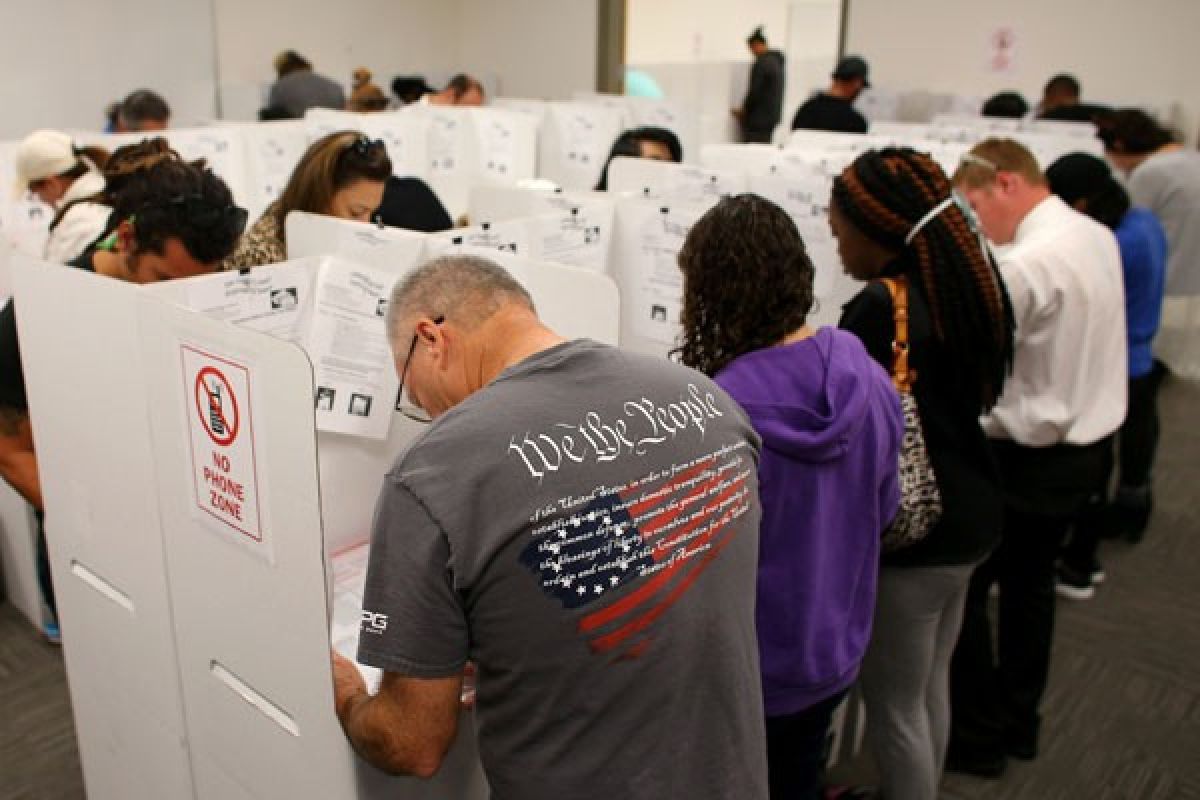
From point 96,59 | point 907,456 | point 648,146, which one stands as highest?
point 96,59

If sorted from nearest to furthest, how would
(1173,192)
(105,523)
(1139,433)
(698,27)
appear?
(105,523) < (1139,433) < (1173,192) < (698,27)

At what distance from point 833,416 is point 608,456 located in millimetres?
451

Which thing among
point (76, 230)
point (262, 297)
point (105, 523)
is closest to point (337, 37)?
point (76, 230)

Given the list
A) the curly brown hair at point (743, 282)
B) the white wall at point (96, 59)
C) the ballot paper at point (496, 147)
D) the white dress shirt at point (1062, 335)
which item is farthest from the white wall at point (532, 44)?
the curly brown hair at point (743, 282)

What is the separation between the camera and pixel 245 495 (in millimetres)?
1284

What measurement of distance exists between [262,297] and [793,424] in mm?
914

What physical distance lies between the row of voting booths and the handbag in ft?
1.57

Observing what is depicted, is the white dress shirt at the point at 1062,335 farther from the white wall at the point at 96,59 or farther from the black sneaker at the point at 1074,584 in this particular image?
the white wall at the point at 96,59

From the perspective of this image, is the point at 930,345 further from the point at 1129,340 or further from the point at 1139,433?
the point at 1139,433

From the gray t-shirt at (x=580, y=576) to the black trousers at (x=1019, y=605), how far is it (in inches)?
50.5

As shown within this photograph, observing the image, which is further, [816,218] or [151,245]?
[816,218]

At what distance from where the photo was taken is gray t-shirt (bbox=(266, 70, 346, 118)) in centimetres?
606

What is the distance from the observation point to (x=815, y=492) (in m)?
1.35

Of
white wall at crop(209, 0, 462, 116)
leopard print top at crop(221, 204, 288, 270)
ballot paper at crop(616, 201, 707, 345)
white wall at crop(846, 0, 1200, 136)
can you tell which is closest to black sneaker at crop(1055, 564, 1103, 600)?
ballot paper at crop(616, 201, 707, 345)
